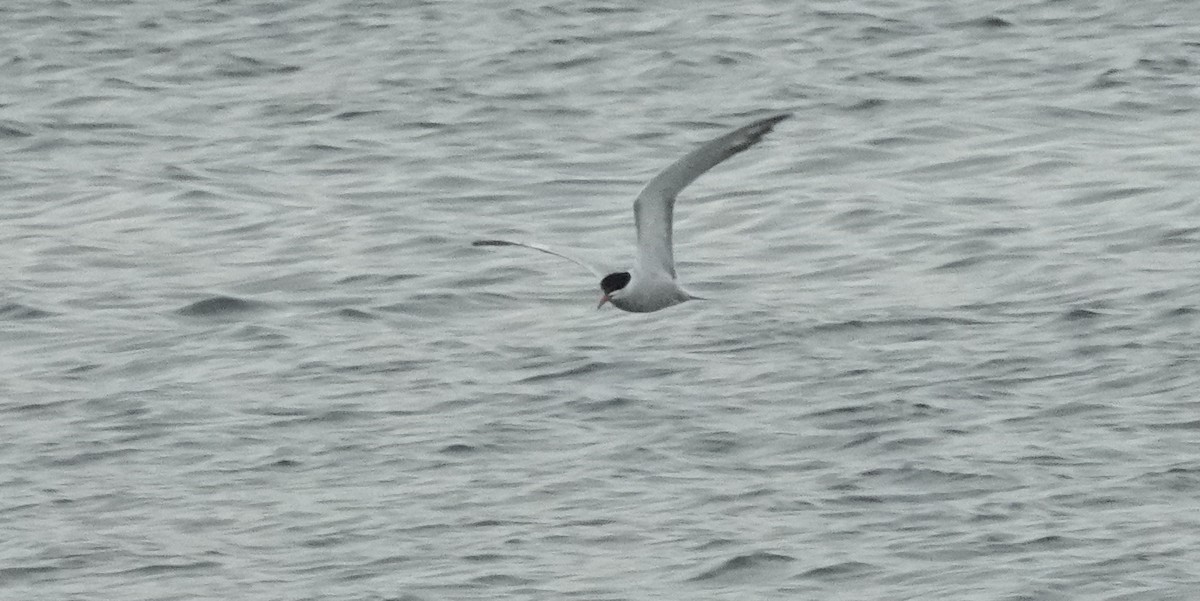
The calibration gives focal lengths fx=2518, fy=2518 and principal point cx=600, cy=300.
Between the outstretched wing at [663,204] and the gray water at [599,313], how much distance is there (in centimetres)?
122

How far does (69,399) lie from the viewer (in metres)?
15.7

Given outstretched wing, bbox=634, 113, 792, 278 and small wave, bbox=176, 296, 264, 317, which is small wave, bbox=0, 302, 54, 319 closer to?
small wave, bbox=176, 296, 264, 317

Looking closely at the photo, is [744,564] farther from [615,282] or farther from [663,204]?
[663,204]

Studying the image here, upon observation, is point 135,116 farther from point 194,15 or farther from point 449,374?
point 449,374

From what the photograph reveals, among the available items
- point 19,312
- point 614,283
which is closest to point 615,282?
point 614,283

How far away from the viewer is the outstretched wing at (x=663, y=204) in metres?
13.1

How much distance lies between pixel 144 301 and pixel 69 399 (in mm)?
2108

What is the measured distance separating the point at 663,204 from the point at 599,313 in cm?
356

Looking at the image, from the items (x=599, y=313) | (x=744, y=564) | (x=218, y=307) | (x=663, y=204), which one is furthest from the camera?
(x=218, y=307)

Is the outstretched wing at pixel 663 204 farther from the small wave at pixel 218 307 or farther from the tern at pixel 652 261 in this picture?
the small wave at pixel 218 307

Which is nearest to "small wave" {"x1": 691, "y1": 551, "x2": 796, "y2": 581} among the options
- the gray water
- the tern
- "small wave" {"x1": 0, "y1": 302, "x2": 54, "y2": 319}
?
the gray water

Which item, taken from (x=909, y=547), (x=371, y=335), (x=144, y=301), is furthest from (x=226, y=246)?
(x=909, y=547)

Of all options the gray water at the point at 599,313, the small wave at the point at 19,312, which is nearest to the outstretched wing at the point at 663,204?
the gray water at the point at 599,313

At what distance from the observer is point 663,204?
13766mm
